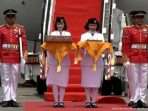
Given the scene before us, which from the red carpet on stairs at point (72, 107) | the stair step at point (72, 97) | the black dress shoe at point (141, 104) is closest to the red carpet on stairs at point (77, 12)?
the stair step at point (72, 97)

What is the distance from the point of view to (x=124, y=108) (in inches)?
634

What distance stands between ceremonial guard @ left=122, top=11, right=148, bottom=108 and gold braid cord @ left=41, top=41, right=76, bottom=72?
1141 millimetres

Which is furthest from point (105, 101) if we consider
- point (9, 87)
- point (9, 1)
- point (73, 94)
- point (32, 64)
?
point (9, 1)

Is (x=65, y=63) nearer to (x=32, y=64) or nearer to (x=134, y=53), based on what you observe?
(x=134, y=53)

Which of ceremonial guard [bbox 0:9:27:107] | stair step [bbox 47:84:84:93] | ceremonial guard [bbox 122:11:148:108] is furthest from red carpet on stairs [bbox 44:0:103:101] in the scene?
ceremonial guard [bbox 122:11:148:108]

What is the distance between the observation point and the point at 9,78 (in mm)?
16625

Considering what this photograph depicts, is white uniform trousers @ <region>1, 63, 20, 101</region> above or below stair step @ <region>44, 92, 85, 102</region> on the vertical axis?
above

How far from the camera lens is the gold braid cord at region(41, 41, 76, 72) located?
16141mm

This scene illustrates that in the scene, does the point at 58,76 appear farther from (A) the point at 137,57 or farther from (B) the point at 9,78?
(A) the point at 137,57

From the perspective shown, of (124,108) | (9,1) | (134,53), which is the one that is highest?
(9,1)

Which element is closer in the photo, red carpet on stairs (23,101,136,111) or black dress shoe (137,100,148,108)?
red carpet on stairs (23,101,136,111)

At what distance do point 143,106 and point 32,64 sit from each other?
25.3 feet

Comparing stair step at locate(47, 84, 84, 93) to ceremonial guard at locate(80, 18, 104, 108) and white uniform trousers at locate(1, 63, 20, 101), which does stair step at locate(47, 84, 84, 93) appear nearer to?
white uniform trousers at locate(1, 63, 20, 101)

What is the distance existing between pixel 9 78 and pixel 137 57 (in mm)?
2694
